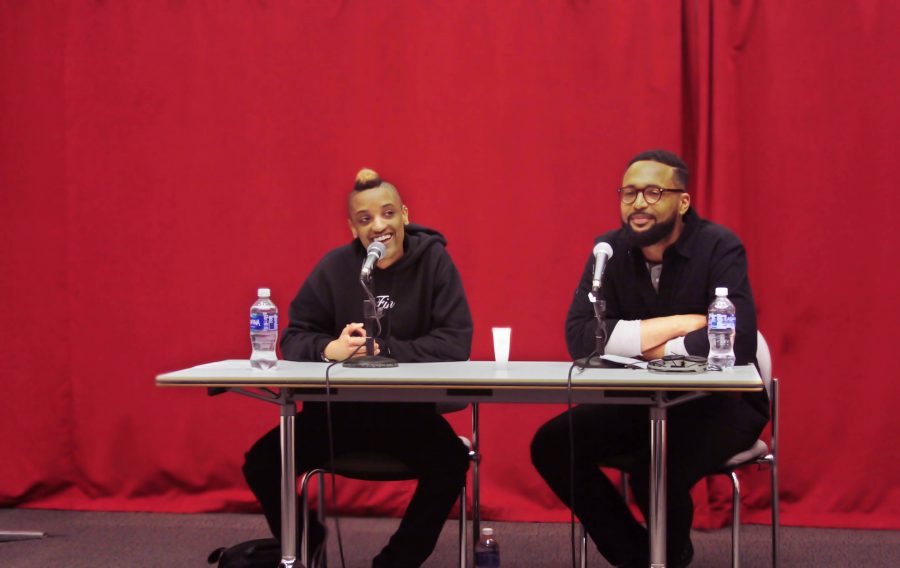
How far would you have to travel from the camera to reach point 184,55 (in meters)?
4.22

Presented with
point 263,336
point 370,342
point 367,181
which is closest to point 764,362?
point 370,342

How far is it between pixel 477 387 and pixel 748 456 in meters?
0.85

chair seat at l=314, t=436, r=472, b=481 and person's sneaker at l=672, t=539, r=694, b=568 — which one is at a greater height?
chair seat at l=314, t=436, r=472, b=481

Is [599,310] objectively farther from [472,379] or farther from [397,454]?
[397,454]

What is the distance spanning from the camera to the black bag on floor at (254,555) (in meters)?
2.76

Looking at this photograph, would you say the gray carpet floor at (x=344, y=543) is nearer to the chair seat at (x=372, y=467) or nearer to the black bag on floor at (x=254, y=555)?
the black bag on floor at (x=254, y=555)

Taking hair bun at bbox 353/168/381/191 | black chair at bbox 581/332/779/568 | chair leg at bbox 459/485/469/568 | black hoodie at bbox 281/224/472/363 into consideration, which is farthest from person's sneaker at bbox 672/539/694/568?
hair bun at bbox 353/168/381/191

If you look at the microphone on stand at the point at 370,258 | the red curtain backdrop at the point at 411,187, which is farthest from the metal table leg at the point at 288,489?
the red curtain backdrop at the point at 411,187

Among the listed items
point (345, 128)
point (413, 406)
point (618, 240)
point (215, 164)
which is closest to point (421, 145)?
point (345, 128)

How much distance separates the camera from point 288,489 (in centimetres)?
253

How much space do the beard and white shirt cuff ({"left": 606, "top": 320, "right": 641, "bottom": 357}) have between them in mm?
269

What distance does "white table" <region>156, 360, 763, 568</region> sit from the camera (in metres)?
2.24

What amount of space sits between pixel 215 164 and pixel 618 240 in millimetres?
2011

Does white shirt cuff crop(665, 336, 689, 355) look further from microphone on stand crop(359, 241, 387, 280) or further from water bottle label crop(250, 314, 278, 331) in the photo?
water bottle label crop(250, 314, 278, 331)
